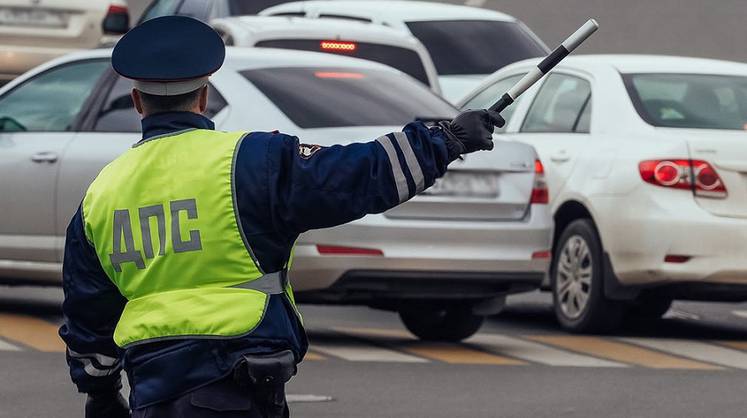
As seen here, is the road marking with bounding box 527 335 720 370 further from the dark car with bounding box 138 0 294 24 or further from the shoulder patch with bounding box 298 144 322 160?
the dark car with bounding box 138 0 294 24

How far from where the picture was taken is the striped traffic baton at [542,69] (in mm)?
4434

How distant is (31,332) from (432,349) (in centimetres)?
206

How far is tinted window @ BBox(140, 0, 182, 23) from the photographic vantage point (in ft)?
65.0

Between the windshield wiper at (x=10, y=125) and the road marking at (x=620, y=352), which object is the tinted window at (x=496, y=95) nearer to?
the road marking at (x=620, y=352)

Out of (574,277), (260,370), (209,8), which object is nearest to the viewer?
(260,370)

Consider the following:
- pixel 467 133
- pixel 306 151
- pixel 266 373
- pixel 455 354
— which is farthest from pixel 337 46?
pixel 266 373

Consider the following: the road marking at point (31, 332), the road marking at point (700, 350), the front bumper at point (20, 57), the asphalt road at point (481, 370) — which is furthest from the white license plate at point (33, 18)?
the road marking at point (700, 350)

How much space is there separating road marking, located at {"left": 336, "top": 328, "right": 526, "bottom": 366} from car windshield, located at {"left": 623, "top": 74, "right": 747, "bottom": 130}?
1.73m

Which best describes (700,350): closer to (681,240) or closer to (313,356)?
(681,240)

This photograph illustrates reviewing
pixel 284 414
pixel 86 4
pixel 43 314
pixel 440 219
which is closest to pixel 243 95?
pixel 440 219

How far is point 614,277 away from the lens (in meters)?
11.0

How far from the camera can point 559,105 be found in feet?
39.6

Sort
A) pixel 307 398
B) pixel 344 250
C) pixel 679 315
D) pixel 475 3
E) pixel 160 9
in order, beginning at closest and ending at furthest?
pixel 307 398, pixel 344 250, pixel 679 315, pixel 160 9, pixel 475 3

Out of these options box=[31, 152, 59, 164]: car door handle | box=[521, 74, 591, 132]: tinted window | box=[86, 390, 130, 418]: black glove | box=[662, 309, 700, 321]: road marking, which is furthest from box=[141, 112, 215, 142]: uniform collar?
box=[662, 309, 700, 321]: road marking
